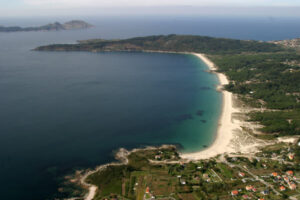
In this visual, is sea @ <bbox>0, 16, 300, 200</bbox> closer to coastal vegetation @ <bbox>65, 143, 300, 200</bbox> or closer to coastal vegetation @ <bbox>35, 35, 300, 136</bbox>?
coastal vegetation @ <bbox>65, 143, 300, 200</bbox>

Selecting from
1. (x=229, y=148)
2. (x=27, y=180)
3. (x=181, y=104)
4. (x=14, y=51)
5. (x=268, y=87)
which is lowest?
(x=27, y=180)

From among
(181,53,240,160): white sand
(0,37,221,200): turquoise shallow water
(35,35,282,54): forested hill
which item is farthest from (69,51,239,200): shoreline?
(35,35,282,54): forested hill

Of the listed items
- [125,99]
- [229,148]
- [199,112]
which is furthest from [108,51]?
[229,148]

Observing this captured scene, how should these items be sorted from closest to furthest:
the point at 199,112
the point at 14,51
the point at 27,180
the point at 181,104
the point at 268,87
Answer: the point at 27,180, the point at 199,112, the point at 181,104, the point at 268,87, the point at 14,51

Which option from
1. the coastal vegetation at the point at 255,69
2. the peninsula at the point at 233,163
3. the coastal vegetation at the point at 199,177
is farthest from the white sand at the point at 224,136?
the coastal vegetation at the point at 255,69

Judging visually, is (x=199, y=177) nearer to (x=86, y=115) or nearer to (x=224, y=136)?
(x=224, y=136)

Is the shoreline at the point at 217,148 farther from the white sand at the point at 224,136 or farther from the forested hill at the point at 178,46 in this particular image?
the forested hill at the point at 178,46

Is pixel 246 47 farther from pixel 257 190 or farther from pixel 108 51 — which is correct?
pixel 257 190
